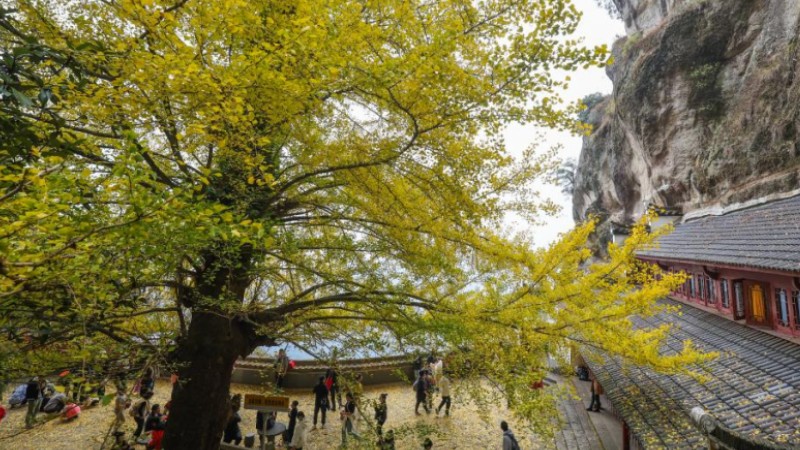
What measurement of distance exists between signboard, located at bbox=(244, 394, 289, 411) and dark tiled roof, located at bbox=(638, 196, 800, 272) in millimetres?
9343

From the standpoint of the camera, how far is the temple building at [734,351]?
5184 millimetres

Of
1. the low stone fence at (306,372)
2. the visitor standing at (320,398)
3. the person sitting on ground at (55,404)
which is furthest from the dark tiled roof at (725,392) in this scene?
the person sitting on ground at (55,404)

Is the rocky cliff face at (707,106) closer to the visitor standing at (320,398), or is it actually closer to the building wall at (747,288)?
the building wall at (747,288)

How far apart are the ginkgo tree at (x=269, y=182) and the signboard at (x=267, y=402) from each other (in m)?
0.80

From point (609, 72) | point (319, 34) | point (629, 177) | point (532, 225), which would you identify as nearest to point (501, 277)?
point (532, 225)

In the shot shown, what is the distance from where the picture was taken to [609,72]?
103 feet

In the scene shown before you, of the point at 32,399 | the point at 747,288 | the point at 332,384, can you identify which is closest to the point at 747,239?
the point at 747,288

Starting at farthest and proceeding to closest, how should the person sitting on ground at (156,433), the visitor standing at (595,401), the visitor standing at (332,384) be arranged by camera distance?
the visitor standing at (332,384)
the visitor standing at (595,401)
the person sitting on ground at (156,433)

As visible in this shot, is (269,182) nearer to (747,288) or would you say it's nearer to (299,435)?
(299,435)

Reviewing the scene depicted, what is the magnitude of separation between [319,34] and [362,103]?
2.37 metres

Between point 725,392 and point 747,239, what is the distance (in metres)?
4.91

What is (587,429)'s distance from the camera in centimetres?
1108

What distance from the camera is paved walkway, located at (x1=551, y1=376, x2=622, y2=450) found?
401 inches

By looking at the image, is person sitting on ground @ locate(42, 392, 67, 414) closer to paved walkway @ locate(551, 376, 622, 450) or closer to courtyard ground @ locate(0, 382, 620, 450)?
courtyard ground @ locate(0, 382, 620, 450)
